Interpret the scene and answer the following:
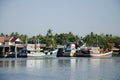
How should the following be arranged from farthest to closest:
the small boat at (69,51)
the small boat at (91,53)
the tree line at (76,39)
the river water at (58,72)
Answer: the tree line at (76,39)
the small boat at (69,51)
the small boat at (91,53)
the river water at (58,72)

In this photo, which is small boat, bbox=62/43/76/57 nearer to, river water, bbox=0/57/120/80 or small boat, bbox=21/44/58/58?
small boat, bbox=21/44/58/58

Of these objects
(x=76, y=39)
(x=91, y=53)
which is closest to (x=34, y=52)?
(x=91, y=53)

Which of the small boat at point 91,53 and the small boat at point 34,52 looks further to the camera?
the small boat at point 91,53

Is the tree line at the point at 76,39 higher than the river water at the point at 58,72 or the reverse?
higher

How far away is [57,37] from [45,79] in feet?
266

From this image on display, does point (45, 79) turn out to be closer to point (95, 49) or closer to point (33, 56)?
point (33, 56)

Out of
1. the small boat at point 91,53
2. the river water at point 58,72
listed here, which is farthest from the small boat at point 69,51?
the river water at point 58,72

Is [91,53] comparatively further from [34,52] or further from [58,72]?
[58,72]

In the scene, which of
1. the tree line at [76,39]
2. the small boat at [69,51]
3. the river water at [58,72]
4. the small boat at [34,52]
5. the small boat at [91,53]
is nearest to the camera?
the river water at [58,72]

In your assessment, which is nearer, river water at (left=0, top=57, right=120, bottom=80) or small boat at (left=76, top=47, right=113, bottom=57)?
river water at (left=0, top=57, right=120, bottom=80)

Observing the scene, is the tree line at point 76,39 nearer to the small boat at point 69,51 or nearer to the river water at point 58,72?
the small boat at point 69,51

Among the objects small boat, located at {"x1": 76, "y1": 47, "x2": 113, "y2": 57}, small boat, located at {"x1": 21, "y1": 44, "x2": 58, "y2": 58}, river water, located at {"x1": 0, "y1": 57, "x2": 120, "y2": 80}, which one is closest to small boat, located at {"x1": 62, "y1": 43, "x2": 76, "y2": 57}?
small boat, located at {"x1": 76, "y1": 47, "x2": 113, "y2": 57}

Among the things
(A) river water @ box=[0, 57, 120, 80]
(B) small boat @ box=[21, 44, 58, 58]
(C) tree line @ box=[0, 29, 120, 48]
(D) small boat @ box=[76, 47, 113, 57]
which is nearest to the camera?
(A) river water @ box=[0, 57, 120, 80]

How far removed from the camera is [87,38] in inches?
4154
